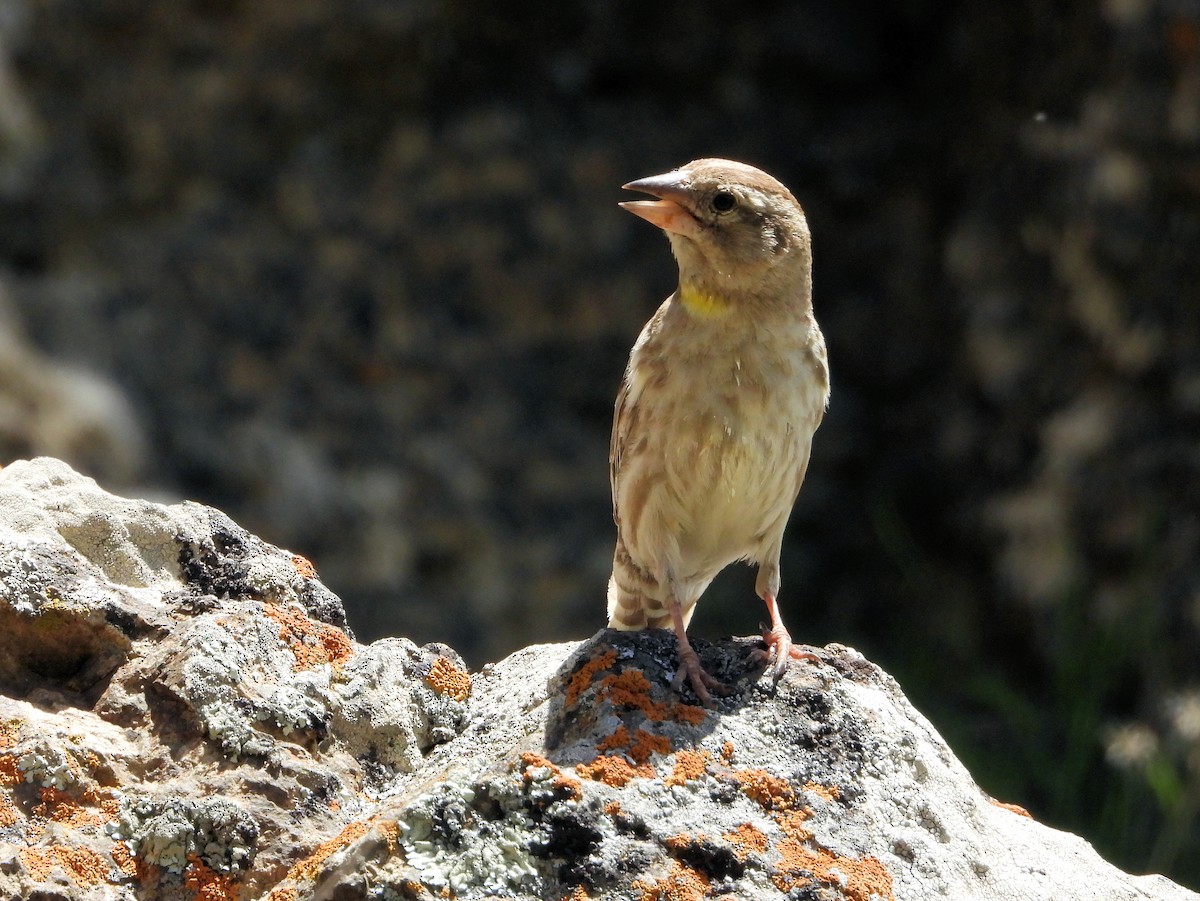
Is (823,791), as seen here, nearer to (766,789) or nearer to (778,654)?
(766,789)

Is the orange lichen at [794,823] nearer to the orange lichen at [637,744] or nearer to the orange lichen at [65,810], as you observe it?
the orange lichen at [637,744]

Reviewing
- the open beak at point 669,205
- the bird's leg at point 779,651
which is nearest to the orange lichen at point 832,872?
the bird's leg at point 779,651

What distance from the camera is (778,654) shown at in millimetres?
3256

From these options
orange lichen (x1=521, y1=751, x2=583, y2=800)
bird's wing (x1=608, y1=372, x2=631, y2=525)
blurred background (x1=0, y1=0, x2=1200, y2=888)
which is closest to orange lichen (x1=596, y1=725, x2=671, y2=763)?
orange lichen (x1=521, y1=751, x2=583, y2=800)

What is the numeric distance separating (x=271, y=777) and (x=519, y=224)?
17.5 ft

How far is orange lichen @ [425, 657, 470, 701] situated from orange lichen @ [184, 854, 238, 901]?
621mm

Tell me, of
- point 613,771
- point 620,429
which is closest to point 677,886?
point 613,771

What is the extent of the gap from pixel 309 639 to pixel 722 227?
4.85ft

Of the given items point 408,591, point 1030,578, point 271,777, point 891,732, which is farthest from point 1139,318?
point 271,777

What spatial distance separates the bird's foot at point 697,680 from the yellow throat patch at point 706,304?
108 cm

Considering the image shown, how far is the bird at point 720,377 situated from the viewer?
3.89 meters

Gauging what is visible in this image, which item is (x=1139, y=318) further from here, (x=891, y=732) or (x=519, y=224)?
(x=891, y=732)

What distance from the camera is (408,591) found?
23.8 feet

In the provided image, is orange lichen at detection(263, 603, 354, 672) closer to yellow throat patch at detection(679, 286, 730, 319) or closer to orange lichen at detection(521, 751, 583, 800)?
orange lichen at detection(521, 751, 583, 800)
